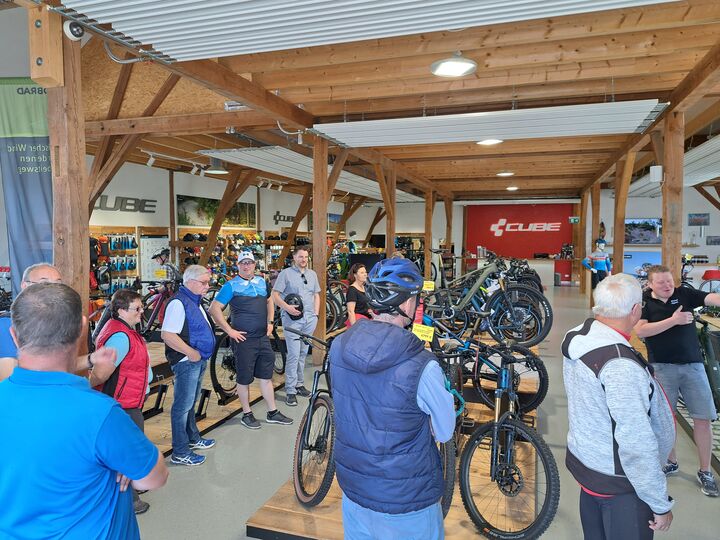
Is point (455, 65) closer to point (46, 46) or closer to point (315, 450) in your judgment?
point (46, 46)

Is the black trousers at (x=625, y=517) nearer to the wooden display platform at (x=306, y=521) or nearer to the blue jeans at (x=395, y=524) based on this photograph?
the blue jeans at (x=395, y=524)

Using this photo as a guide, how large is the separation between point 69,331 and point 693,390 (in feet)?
12.8

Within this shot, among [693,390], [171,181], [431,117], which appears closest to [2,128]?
[431,117]

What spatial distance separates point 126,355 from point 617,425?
260 centimetres

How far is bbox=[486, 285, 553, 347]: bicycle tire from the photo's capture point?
6.47 metres

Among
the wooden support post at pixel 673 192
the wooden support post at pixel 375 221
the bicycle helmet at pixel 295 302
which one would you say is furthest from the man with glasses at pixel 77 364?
the wooden support post at pixel 375 221

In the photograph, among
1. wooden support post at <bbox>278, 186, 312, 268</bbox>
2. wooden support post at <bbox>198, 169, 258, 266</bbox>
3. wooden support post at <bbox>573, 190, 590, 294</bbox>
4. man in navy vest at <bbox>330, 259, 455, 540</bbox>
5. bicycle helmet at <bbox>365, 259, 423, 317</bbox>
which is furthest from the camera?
wooden support post at <bbox>278, 186, 312, 268</bbox>

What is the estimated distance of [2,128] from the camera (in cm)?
324

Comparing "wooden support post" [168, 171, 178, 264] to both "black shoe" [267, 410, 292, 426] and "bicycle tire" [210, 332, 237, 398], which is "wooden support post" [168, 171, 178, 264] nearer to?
"bicycle tire" [210, 332, 237, 398]

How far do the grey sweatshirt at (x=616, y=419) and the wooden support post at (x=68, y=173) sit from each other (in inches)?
106

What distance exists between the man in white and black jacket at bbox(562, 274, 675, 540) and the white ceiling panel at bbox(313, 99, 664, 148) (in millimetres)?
3896

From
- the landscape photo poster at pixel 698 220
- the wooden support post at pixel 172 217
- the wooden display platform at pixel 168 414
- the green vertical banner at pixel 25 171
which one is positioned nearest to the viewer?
the green vertical banner at pixel 25 171

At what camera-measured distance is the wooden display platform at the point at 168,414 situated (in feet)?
14.5

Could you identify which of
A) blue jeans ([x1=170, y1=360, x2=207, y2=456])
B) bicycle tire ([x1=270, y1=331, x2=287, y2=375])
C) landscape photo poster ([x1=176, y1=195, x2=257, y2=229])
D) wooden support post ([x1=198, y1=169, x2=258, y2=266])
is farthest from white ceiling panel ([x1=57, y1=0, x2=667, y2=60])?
landscape photo poster ([x1=176, y1=195, x2=257, y2=229])
